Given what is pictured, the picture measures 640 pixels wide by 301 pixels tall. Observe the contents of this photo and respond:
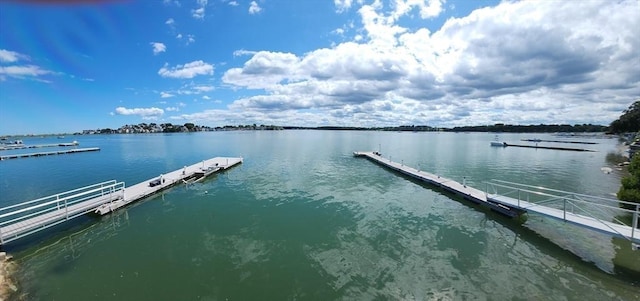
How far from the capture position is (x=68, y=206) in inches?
710

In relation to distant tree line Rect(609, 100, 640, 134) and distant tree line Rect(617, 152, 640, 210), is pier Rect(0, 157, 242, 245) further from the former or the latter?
distant tree line Rect(609, 100, 640, 134)

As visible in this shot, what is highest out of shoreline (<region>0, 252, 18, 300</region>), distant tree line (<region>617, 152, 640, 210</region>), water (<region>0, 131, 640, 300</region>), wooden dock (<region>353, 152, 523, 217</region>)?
distant tree line (<region>617, 152, 640, 210</region>)

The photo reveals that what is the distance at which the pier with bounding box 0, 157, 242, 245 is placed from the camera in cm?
1322

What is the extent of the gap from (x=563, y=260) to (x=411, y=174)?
18.2 metres

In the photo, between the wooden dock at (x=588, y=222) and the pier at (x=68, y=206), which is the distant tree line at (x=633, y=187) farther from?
the pier at (x=68, y=206)

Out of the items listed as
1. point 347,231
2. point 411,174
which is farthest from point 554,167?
point 347,231

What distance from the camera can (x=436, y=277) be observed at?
1027cm

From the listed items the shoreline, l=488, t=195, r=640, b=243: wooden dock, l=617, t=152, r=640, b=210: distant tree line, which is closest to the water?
the shoreline

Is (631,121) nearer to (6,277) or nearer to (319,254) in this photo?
(319,254)

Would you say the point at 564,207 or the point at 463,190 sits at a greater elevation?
the point at 564,207

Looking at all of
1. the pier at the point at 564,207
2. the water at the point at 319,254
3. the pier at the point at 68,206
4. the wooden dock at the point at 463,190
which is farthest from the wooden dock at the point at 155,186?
the pier at the point at 564,207

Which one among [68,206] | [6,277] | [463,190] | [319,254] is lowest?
[319,254]

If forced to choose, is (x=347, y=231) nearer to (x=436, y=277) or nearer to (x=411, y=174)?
(x=436, y=277)

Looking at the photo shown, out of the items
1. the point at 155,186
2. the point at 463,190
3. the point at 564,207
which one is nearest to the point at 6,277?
the point at 155,186
